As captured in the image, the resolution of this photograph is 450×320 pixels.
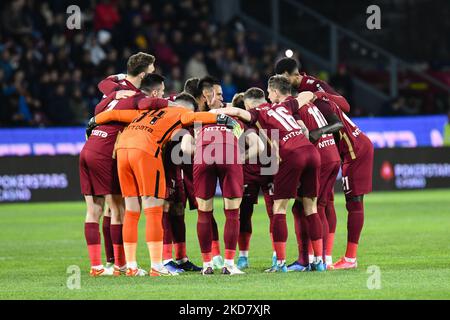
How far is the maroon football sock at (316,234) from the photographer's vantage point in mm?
12383

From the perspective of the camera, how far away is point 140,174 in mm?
12156

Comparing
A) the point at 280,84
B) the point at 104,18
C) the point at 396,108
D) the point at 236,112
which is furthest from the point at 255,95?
the point at 396,108

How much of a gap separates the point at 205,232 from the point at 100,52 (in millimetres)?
16515

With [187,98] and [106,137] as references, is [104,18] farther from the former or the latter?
[106,137]

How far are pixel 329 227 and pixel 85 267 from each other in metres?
3.02

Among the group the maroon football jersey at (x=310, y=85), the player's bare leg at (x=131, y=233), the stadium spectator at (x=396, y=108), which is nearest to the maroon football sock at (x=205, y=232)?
the player's bare leg at (x=131, y=233)

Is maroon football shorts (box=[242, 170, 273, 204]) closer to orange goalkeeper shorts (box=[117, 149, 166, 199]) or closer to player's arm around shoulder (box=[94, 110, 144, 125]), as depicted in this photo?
orange goalkeeper shorts (box=[117, 149, 166, 199])

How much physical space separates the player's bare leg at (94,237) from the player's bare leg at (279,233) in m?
1.91

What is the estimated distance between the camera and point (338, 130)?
12883 millimetres

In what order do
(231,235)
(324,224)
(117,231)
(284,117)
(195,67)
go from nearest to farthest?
(231,235) < (284,117) < (117,231) < (324,224) < (195,67)

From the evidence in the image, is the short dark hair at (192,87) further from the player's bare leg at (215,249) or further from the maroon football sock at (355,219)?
the maroon football sock at (355,219)

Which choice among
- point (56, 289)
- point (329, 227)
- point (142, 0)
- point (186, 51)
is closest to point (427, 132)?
point (186, 51)

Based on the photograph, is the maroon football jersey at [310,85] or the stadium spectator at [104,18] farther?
the stadium spectator at [104,18]

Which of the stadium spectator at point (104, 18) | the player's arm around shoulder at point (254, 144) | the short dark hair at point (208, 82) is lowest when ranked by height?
the player's arm around shoulder at point (254, 144)
